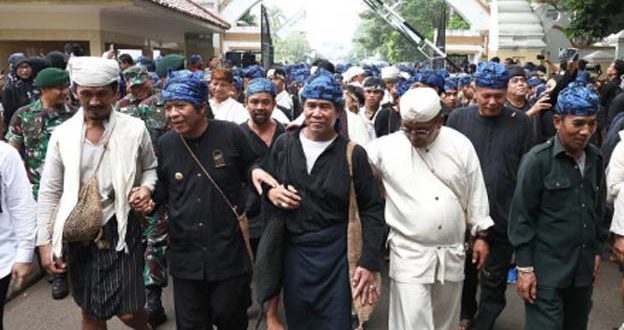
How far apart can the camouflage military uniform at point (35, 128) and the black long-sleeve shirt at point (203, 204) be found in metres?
2.41

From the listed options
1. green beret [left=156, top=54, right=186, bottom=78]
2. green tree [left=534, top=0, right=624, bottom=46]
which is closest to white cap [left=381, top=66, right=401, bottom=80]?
green beret [left=156, top=54, right=186, bottom=78]

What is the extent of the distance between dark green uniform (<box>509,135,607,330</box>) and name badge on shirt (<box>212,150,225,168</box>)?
70.8 inches

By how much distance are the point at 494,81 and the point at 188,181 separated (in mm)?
2374

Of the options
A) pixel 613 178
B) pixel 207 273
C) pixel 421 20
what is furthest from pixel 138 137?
pixel 421 20

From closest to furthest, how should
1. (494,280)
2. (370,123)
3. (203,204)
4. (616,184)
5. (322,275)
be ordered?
1. (322,275)
2. (203,204)
3. (616,184)
4. (494,280)
5. (370,123)

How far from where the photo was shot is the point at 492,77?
4.77 m

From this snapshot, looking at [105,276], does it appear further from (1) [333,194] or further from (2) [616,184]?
(2) [616,184]

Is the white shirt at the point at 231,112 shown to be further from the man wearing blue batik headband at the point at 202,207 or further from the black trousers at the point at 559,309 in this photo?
the black trousers at the point at 559,309

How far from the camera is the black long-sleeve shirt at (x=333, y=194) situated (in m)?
3.62

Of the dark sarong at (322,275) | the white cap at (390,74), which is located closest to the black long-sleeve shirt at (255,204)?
the dark sarong at (322,275)

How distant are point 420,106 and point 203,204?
1425 mm

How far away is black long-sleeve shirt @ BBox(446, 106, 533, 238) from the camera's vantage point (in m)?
4.82

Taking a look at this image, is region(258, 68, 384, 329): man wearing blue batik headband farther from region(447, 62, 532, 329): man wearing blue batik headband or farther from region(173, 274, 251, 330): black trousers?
region(447, 62, 532, 329): man wearing blue batik headband

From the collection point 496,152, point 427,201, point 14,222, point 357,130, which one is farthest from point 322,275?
point 357,130
